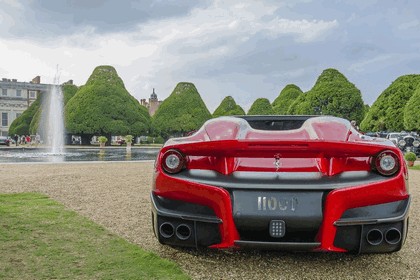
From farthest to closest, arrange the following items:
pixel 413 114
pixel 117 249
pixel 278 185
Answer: pixel 413 114
pixel 117 249
pixel 278 185

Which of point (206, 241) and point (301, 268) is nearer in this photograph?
point (206, 241)

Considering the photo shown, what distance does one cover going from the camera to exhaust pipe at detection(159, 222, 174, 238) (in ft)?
10.0

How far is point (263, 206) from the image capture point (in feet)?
9.06

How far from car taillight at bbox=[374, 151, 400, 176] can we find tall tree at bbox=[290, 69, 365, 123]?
49.3m

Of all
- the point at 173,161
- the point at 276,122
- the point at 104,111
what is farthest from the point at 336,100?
the point at 173,161

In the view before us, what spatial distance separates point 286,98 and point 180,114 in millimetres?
25657

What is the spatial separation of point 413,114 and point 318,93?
2350cm

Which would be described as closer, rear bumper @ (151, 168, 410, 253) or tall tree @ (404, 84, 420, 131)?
rear bumper @ (151, 168, 410, 253)

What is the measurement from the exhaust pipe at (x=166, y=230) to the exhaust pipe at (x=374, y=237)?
1311 millimetres

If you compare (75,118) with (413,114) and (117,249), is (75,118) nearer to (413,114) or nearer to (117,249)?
(413,114)

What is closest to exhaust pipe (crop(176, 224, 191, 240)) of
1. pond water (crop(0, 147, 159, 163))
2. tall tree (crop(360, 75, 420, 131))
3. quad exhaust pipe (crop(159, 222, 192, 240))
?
quad exhaust pipe (crop(159, 222, 192, 240))

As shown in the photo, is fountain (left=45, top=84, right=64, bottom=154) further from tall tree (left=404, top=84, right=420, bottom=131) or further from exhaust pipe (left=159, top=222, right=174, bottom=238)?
exhaust pipe (left=159, top=222, right=174, bottom=238)

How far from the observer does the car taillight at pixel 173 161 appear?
3.03 meters

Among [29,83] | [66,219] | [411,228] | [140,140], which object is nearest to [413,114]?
[411,228]
